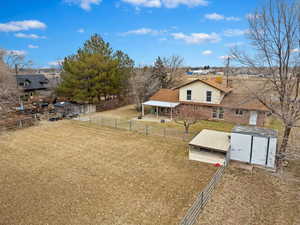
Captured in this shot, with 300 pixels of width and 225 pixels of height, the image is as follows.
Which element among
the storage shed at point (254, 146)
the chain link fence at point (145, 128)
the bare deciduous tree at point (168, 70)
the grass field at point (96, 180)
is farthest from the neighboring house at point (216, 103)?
the storage shed at point (254, 146)

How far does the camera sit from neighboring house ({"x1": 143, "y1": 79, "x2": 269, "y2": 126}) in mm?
19672

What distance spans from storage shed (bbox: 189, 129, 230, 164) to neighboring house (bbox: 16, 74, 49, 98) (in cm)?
3365

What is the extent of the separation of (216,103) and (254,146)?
407 inches

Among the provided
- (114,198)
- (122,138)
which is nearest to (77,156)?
(122,138)

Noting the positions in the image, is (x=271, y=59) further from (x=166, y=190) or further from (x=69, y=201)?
(x=69, y=201)

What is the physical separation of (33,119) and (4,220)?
15.3 m

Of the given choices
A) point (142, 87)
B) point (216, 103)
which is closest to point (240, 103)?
point (216, 103)

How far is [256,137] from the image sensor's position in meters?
11.1

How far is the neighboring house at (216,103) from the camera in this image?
1967 centimetres

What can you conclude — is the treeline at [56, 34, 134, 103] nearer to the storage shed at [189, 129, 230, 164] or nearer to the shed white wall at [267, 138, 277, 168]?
the storage shed at [189, 129, 230, 164]

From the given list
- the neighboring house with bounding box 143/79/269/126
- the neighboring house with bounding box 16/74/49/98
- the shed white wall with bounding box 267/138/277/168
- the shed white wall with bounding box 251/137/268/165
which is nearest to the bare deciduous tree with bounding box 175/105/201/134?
the neighboring house with bounding box 143/79/269/126

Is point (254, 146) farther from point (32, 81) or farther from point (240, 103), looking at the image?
point (32, 81)

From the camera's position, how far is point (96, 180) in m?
10.1

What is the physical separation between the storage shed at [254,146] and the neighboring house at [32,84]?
118ft
